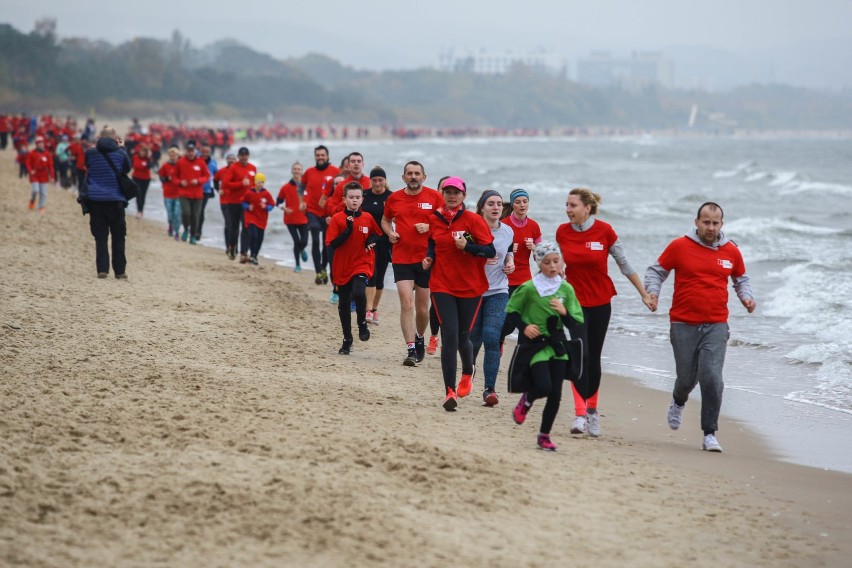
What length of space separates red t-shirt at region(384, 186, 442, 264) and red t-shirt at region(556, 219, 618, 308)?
1891 millimetres

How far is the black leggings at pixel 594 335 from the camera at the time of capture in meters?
7.69

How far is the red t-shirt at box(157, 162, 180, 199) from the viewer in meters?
17.8

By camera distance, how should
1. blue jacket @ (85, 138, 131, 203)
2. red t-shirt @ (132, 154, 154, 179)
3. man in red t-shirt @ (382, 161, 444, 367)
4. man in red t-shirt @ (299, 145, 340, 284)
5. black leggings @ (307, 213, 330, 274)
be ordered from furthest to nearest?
red t-shirt @ (132, 154, 154, 179) → black leggings @ (307, 213, 330, 274) → man in red t-shirt @ (299, 145, 340, 284) → blue jacket @ (85, 138, 131, 203) → man in red t-shirt @ (382, 161, 444, 367)

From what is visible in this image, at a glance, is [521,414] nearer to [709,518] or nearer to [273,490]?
[709,518]

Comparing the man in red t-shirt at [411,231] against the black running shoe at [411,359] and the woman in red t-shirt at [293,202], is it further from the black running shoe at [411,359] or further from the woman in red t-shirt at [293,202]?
the woman in red t-shirt at [293,202]

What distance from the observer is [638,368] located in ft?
35.5

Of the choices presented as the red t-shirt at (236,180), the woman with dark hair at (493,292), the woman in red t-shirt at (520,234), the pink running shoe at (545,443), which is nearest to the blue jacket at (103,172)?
the red t-shirt at (236,180)

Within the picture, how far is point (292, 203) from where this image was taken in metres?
14.9

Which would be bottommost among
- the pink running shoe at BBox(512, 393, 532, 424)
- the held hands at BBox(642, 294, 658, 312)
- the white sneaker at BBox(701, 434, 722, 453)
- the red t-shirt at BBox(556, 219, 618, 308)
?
the white sneaker at BBox(701, 434, 722, 453)

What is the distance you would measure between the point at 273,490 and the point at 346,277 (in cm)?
441

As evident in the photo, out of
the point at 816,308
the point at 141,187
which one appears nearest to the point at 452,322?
the point at 816,308

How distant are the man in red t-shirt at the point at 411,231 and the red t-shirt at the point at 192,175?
8.91m

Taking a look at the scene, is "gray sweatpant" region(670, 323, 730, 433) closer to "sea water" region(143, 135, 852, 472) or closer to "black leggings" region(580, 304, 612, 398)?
"black leggings" region(580, 304, 612, 398)

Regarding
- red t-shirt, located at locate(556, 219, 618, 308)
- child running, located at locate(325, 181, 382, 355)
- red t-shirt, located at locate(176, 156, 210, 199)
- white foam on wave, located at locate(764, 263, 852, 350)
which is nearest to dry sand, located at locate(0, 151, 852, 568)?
child running, located at locate(325, 181, 382, 355)
